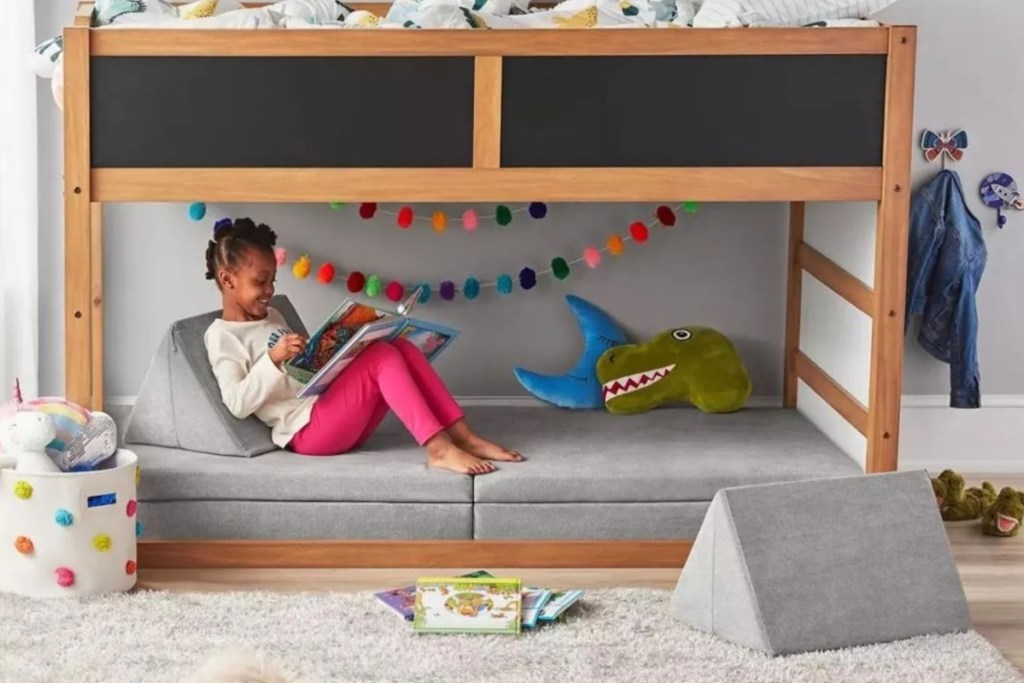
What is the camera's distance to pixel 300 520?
3084 millimetres

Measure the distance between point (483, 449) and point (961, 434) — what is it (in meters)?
1.40

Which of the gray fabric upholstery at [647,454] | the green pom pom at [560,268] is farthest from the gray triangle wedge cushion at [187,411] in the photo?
the green pom pom at [560,268]

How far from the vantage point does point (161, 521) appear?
309cm

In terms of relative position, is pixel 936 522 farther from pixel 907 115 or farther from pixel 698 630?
pixel 907 115

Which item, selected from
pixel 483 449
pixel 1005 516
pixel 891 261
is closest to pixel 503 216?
pixel 483 449

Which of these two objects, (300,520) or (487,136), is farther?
(300,520)

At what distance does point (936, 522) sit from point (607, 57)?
3.45ft

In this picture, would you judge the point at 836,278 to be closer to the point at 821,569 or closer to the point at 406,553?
the point at 821,569

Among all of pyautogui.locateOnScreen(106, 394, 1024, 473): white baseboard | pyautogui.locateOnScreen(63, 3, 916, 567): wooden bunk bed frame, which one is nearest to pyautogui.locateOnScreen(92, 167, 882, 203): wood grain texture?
pyautogui.locateOnScreen(63, 3, 916, 567): wooden bunk bed frame

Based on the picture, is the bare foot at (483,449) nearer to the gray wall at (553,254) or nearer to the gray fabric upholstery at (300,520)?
the gray fabric upholstery at (300,520)

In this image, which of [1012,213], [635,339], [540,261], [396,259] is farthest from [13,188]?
[1012,213]

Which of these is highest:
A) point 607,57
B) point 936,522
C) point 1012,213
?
point 607,57

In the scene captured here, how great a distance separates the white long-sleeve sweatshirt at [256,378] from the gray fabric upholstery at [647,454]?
440 millimetres

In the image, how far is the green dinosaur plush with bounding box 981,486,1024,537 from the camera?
337 cm
